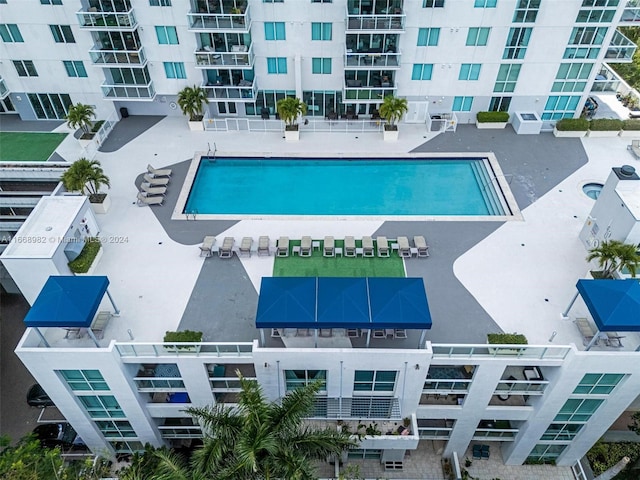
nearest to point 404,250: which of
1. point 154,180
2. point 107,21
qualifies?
point 154,180

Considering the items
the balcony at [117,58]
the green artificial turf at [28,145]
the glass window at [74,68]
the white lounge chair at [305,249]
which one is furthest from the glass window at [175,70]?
the white lounge chair at [305,249]

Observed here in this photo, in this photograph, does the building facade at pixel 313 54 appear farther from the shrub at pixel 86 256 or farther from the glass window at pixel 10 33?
the shrub at pixel 86 256

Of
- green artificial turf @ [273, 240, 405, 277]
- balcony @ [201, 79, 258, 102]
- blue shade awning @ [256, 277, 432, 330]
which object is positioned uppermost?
balcony @ [201, 79, 258, 102]

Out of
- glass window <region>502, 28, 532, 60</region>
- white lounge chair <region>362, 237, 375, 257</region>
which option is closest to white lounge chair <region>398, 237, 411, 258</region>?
white lounge chair <region>362, 237, 375, 257</region>

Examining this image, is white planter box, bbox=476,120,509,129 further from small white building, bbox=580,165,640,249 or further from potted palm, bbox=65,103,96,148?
potted palm, bbox=65,103,96,148

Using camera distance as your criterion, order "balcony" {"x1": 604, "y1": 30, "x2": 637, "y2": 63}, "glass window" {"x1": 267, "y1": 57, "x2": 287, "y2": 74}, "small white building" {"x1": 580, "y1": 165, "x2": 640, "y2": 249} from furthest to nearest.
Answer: "glass window" {"x1": 267, "y1": 57, "x2": 287, "y2": 74} < "balcony" {"x1": 604, "y1": 30, "x2": 637, "y2": 63} < "small white building" {"x1": 580, "y1": 165, "x2": 640, "y2": 249}

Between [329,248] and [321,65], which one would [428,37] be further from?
[329,248]

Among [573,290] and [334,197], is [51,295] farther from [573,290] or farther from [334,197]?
[573,290]
